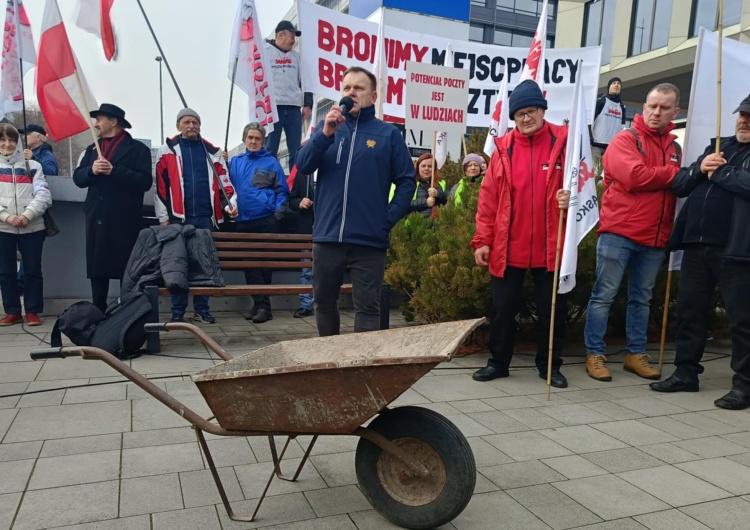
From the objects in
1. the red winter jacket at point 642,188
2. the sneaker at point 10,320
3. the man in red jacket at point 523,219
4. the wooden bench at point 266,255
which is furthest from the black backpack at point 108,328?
the red winter jacket at point 642,188

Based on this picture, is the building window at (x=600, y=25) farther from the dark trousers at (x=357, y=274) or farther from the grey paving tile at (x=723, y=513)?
the grey paving tile at (x=723, y=513)

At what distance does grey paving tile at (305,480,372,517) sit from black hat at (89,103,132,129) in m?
4.66

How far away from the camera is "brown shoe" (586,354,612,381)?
4848mm

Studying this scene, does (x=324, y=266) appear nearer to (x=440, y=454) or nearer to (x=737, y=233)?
(x=440, y=454)

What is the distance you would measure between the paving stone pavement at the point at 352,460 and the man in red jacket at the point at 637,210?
2.19ft

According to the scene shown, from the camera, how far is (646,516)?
104 inches

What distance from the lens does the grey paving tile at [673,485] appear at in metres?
2.82

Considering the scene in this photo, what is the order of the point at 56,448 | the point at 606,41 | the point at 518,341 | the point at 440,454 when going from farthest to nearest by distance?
the point at 606,41, the point at 518,341, the point at 56,448, the point at 440,454

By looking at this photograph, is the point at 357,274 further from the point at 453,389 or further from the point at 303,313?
the point at 303,313

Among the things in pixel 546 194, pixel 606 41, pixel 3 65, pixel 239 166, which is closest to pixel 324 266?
pixel 546 194

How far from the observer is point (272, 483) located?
2.87 meters

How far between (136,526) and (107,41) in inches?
218

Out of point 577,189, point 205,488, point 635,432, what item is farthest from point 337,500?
point 577,189

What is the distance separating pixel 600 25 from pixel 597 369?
73.0ft
